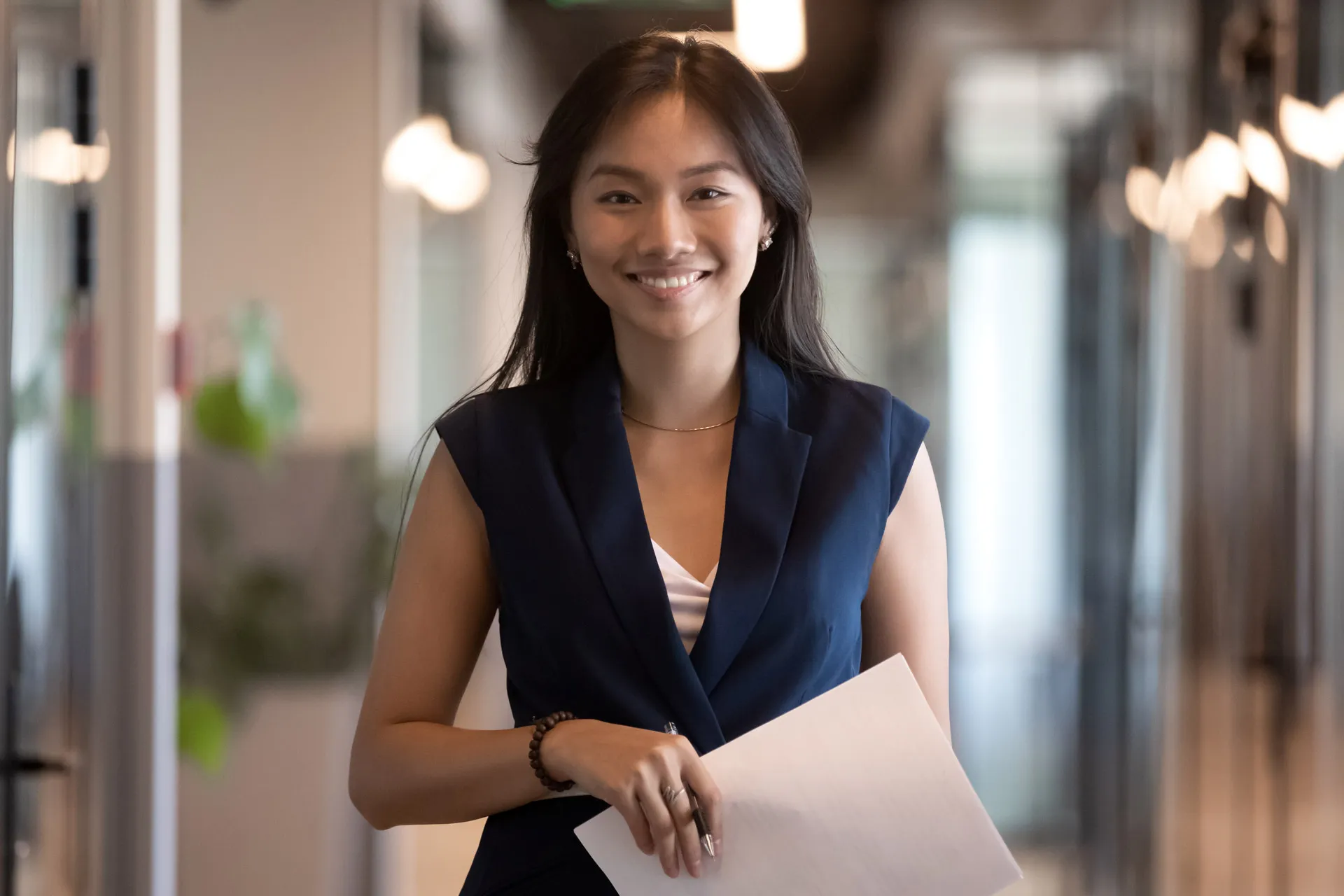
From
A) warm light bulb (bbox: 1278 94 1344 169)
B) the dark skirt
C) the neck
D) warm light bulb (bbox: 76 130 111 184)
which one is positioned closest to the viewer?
the dark skirt

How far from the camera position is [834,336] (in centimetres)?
253

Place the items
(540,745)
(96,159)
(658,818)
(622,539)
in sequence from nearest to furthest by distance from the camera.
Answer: (658,818), (540,745), (622,539), (96,159)

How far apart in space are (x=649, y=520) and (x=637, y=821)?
0.34 metres

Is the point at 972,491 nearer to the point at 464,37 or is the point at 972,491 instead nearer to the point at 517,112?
the point at 517,112

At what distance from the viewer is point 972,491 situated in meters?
2.69

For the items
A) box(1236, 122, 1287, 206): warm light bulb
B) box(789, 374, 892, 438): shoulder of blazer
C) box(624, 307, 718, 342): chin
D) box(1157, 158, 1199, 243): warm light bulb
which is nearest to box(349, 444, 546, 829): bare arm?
box(624, 307, 718, 342): chin

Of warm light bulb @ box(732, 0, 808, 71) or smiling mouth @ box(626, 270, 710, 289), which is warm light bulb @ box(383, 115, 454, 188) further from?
smiling mouth @ box(626, 270, 710, 289)

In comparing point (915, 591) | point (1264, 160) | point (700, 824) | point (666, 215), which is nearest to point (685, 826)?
point (700, 824)

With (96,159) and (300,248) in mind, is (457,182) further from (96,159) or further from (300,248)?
(96,159)

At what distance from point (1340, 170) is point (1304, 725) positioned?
4.00 ft

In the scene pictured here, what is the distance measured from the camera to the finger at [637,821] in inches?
37.1

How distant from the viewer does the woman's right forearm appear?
107 centimetres

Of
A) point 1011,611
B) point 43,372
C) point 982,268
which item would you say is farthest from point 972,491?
point 43,372

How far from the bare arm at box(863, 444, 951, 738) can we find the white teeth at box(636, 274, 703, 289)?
30cm
